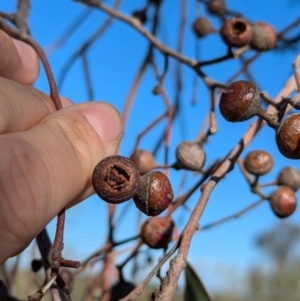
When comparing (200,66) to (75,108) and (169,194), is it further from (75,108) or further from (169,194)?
(169,194)

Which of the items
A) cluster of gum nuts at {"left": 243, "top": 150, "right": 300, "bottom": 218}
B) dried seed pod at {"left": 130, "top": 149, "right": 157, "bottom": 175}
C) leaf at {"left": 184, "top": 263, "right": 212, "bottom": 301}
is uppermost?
cluster of gum nuts at {"left": 243, "top": 150, "right": 300, "bottom": 218}

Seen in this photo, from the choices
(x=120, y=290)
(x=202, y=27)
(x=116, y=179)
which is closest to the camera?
(x=116, y=179)

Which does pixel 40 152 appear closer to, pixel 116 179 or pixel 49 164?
pixel 49 164

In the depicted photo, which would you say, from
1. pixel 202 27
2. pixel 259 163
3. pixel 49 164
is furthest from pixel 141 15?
pixel 49 164

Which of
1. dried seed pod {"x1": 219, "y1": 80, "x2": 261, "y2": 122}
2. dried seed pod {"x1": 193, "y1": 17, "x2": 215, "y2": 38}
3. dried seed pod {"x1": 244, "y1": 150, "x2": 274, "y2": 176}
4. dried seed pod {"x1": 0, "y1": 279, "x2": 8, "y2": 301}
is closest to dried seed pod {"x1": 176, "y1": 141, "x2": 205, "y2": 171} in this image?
dried seed pod {"x1": 244, "y1": 150, "x2": 274, "y2": 176}

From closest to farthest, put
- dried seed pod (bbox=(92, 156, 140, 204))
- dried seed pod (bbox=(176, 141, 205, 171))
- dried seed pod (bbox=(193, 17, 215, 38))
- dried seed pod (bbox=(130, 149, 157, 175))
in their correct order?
dried seed pod (bbox=(92, 156, 140, 204))
dried seed pod (bbox=(176, 141, 205, 171))
dried seed pod (bbox=(130, 149, 157, 175))
dried seed pod (bbox=(193, 17, 215, 38))

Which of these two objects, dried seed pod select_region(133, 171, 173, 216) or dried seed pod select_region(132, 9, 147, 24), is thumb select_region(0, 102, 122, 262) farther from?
dried seed pod select_region(132, 9, 147, 24)

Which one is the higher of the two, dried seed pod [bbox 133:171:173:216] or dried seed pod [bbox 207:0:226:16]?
dried seed pod [bbox 207:0:226:16]

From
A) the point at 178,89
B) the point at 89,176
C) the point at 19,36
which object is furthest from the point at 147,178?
the point at 178,89
